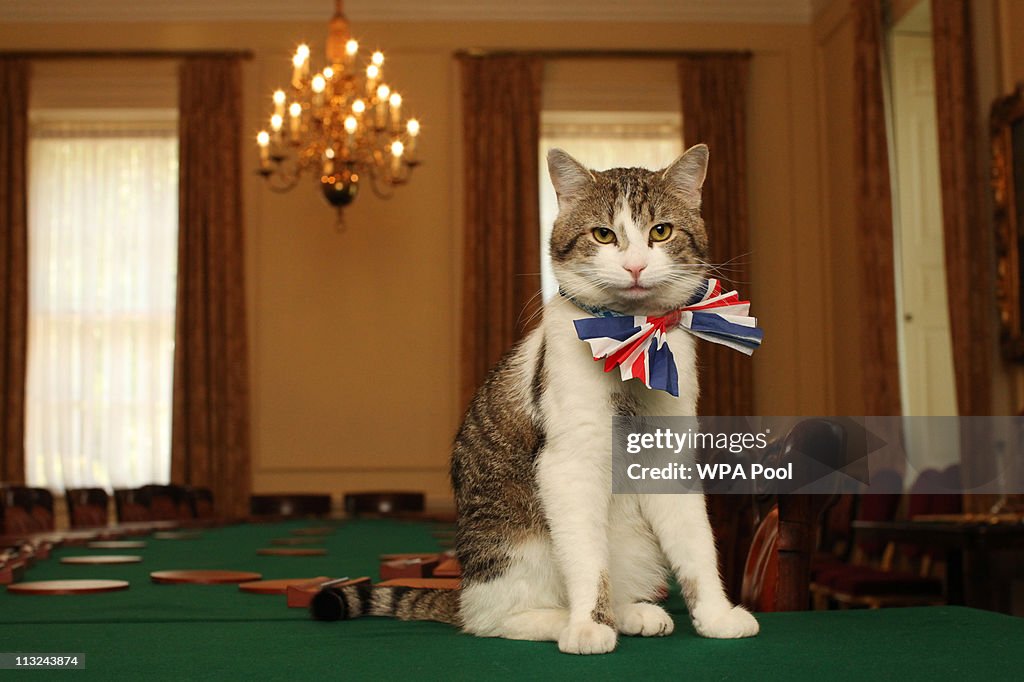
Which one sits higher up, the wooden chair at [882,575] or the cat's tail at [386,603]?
→ the cat's tail at [386,603]

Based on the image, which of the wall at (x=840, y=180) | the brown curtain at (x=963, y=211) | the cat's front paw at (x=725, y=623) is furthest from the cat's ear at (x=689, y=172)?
the wall at (x=840, y=180)

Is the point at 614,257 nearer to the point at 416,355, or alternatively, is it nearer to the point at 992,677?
the point at 992,677

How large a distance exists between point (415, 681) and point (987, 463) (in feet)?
19.2

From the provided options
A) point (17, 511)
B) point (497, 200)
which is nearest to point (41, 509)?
point (17, 511)

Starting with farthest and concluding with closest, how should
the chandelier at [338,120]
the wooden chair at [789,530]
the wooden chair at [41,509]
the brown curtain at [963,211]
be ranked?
the brown curtain at [963,211], the chandelier at [338,120], the wooden chair at [41,509], the wooden chair at [789,530]

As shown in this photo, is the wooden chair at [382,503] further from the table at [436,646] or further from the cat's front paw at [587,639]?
the cat's front paw at [587,639]

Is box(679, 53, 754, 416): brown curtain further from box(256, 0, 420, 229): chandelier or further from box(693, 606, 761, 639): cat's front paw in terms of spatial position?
box(693, 606, 761, 639): cat's front paw

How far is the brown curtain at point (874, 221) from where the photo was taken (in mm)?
7203

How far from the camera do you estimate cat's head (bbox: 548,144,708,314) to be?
1338 mm

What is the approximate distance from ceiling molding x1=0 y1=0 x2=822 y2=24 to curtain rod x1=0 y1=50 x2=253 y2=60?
289 millimetres

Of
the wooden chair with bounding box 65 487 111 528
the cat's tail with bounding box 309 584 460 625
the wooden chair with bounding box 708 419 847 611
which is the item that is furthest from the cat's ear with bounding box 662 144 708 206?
the wooden chair with bounding box 65 487 111 528

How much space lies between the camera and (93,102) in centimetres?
858

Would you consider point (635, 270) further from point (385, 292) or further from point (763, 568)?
point (385, 292)

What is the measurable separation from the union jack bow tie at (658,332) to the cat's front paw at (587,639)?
295 millimetres
